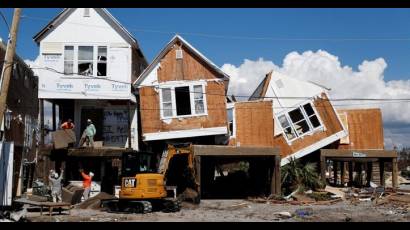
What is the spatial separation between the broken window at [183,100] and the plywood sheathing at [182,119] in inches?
31.8

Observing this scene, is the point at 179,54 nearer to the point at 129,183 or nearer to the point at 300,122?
the point at 300,122

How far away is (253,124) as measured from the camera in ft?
106

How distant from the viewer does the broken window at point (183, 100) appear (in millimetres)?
31828

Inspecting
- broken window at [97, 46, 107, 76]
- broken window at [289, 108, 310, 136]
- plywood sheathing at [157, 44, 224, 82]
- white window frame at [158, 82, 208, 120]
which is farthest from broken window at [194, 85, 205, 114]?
broken window at [289, 108, 310, 136]

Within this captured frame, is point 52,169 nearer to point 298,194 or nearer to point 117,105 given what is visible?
point 117,105

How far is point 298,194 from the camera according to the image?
29.1 metres

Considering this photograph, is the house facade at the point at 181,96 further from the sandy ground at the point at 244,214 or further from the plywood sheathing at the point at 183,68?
the sandy ground at the point at 244,214

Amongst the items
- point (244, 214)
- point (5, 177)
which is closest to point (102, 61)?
point (5, 177)

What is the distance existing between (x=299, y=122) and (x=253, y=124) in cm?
326

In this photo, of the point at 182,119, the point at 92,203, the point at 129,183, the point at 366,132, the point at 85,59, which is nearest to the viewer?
the point at 129,183

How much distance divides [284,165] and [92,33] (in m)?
13.6

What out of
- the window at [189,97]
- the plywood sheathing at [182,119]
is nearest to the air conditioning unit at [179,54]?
the window at [189,97]

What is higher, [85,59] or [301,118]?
[85,59]
